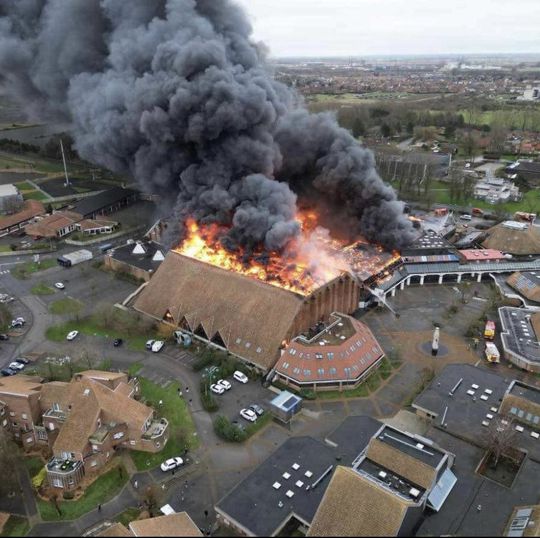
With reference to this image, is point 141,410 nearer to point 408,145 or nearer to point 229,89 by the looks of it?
point 229,89

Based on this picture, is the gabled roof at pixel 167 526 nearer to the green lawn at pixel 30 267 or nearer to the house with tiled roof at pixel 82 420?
the house with tiled roof at pixel 82 420

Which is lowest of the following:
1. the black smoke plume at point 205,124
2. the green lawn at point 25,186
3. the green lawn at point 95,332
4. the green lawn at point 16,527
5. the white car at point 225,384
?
the green lawn at point 16,527

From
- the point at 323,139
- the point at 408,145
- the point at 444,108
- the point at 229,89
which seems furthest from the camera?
the point at 444,108

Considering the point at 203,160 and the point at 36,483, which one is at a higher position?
the point at 203,160

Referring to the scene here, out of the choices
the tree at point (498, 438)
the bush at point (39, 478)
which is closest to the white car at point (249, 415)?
the bush at point (39, 478)

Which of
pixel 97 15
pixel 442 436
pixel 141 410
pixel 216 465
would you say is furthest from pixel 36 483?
pixel 97 15

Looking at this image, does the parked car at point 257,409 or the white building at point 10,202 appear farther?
the white building at point 10,202
